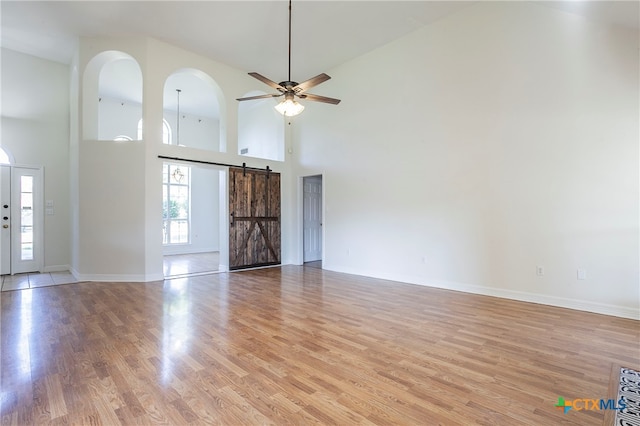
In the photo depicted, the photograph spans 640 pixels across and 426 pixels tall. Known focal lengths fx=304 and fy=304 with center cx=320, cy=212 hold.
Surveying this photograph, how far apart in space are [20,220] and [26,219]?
0.30 feet

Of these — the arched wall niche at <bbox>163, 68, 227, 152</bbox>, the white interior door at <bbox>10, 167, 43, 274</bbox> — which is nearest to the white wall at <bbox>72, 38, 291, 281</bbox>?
the arched wall niche at <bbox>163, 68, 227, 152</bbox>

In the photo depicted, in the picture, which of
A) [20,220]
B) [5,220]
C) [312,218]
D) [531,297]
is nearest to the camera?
[531,297]

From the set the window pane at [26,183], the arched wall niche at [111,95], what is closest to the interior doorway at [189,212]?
the arched wall niche at [111,95]

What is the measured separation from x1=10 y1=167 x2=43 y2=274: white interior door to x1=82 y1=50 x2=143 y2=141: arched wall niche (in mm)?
1733

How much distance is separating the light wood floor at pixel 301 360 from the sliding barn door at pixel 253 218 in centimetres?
249

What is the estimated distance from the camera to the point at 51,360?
2.54m

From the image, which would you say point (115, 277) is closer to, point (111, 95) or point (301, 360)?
point (301, 360)

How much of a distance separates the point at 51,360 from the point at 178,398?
4.64 feet

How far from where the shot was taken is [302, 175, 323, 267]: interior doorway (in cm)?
801

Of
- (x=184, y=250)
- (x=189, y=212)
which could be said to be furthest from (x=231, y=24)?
(x=184, y=250)

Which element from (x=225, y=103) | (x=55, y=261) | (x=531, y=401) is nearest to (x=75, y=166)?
(x=55, y=261)

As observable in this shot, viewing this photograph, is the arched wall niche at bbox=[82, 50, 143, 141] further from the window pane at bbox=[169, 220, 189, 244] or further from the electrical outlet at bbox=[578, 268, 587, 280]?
the electrical outlet at bbox=[578, 268, 587, 280]

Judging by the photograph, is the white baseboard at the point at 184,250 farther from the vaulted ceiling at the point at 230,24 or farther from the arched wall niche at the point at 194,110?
the vaulted ceiling at the point at 230,24

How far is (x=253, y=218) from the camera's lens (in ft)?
23.4
